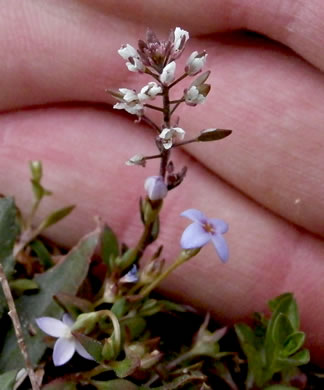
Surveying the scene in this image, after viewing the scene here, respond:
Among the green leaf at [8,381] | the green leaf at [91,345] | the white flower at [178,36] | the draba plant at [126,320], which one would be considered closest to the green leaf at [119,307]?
the draba plant at [126,320]

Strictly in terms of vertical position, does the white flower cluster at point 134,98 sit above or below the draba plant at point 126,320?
above

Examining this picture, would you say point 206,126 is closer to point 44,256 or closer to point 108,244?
point 108,244

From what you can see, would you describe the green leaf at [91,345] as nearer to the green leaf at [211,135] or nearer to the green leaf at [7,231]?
the green leaf at [7,231]

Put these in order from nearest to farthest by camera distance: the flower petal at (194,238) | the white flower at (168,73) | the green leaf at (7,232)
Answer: the white flower at (168,73) < the flower petal at (194,238) < the green leaf at (7,232)

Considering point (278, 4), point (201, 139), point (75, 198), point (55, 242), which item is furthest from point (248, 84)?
point (55, 242)

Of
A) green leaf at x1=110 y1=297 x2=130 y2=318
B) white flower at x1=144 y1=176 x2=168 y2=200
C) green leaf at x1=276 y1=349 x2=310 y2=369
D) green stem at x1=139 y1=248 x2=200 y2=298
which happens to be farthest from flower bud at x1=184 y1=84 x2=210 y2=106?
green leaf at x1=276 y1=349 x2=310 y2=369

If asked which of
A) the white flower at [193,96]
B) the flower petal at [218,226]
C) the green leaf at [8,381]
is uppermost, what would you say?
the white flower at [193,96]

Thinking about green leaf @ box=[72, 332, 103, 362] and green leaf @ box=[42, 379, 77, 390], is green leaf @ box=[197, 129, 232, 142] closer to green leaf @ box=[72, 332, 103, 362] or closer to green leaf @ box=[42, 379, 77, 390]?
green leaf @ box=[72, 332, 103, 362]

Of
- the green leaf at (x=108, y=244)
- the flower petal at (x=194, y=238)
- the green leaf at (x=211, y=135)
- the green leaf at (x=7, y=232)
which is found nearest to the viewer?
the green leaf at (x=211, y=135)
